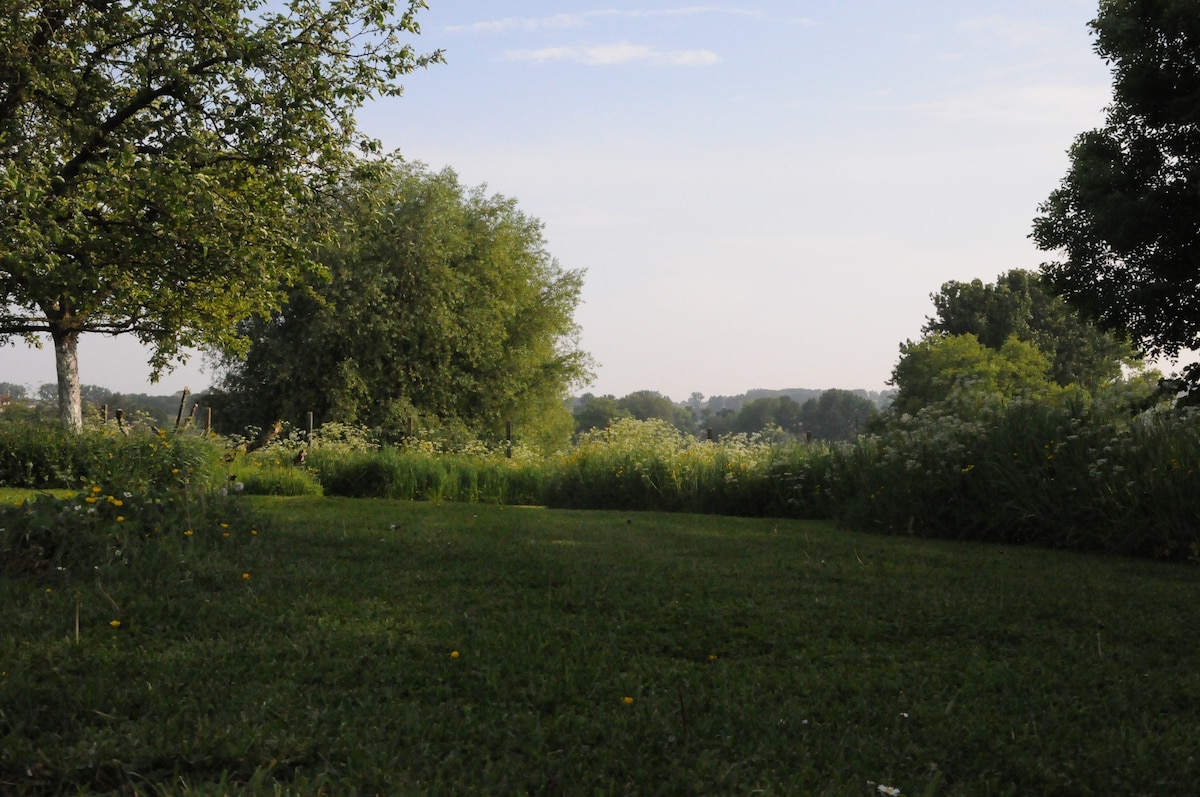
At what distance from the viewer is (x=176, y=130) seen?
14.3m

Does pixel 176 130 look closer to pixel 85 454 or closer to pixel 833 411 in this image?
pixel 85 454

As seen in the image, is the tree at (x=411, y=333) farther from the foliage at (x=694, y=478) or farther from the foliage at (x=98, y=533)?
the foliage at (x=98, y=533)

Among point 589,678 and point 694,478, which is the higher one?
point 694,478

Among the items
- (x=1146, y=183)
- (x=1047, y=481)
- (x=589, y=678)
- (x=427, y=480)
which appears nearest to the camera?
(x=589, y=678)

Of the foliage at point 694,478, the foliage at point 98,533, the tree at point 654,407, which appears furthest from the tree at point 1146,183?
the tree at point 654,407

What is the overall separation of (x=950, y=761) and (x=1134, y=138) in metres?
7.05

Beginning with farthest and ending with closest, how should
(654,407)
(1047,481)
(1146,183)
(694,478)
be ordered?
(654,407)
(694,478)
(1047,481)
(1146,183)

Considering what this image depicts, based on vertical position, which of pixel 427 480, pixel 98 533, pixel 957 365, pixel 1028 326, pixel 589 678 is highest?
pixel 1028 326

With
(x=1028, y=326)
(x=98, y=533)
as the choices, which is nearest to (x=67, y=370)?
(x=98, y=533)

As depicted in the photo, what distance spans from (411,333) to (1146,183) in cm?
2870

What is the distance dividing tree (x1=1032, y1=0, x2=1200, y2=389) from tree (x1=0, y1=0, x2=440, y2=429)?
10.7 meters

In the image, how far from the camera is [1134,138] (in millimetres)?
8156

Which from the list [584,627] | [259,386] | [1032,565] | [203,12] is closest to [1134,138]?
[1032,565]

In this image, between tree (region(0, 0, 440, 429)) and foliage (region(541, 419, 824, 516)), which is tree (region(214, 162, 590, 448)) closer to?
tree (region(0, 0, 440, 429))
